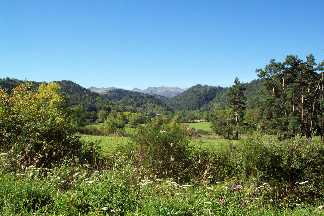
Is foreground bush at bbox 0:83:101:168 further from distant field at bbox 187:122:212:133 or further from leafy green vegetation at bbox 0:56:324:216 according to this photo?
distant field at bbox 187:122:212:133

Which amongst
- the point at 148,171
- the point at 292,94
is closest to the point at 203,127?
the point at 292,94

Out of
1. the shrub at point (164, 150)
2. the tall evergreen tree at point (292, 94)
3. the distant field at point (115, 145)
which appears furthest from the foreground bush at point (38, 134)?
the tall evergreen tree at point (292, 94)

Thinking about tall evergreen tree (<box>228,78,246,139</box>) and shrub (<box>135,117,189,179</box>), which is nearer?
shrub (<box>135,117,189,179</box>)

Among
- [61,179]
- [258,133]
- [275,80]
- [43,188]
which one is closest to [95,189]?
[43,188]

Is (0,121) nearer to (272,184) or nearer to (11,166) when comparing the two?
(11,166)

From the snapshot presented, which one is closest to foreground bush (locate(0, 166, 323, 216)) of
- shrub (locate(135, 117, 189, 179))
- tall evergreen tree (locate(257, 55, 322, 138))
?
shrub (locate(135, 117, 189, 179))

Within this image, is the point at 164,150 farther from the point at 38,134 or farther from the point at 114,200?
the point at 114,200

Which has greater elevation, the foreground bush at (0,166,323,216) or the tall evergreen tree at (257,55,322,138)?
the tall evergreen tree at (257,55,322,138)

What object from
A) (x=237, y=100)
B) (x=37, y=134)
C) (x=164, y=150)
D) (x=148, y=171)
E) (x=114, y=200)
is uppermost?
(x=237, y=100)

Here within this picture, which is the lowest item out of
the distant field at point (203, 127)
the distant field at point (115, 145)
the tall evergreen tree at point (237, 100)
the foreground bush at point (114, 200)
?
the distant field at point (203, 127)

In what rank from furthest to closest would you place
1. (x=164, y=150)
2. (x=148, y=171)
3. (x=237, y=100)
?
(x=237, y=100) < (x=164, y=150) < (x=148, y=171)

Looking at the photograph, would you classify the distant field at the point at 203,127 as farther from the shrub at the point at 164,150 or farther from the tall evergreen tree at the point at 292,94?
the shrub at the point at 164,150

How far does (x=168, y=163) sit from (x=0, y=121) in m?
6.03

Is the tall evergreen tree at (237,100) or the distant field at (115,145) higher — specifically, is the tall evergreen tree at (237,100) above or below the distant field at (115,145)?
above
